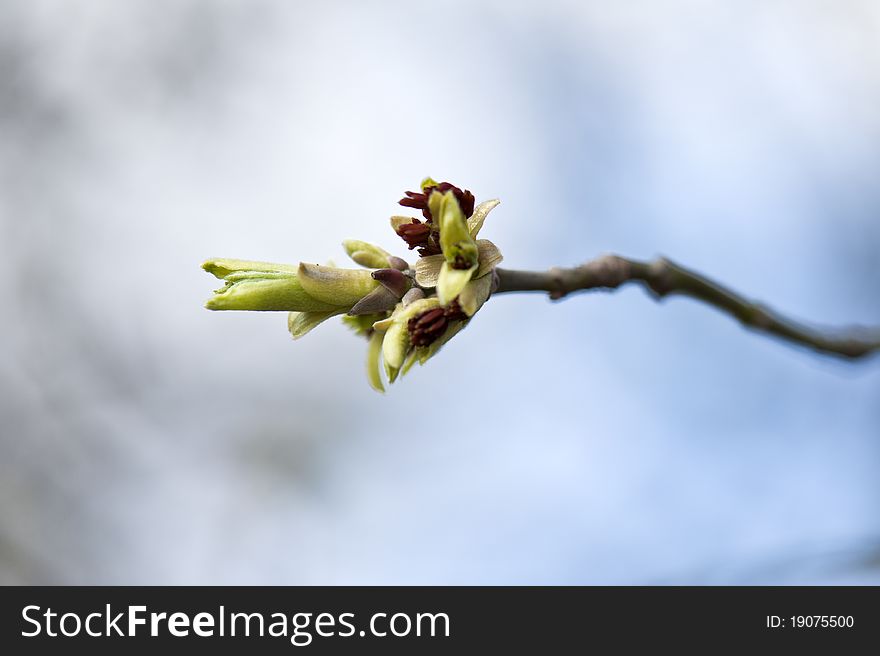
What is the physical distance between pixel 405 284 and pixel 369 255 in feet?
0.30

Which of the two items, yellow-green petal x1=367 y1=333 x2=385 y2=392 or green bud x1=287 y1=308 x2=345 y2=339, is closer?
green bud x1=287 y1=308 x2=345 y2=339

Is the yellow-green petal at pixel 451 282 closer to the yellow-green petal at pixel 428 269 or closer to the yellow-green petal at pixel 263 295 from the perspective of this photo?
the yellow-green petal at pixel 428 269

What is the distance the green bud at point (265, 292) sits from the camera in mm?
1480

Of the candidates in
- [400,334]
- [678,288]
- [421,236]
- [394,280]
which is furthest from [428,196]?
[678,288]

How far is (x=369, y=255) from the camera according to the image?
162 cm

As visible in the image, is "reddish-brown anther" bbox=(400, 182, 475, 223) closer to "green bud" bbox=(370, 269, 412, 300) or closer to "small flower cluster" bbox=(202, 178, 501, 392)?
"small flower cluster" bbox=(202, 178, 501, 392)

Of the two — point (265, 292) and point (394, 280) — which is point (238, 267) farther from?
point (394, 280)

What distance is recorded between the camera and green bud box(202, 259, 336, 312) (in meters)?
1.48

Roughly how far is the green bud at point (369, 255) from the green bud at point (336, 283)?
0.05 m

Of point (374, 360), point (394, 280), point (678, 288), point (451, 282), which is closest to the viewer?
point (451, 282)

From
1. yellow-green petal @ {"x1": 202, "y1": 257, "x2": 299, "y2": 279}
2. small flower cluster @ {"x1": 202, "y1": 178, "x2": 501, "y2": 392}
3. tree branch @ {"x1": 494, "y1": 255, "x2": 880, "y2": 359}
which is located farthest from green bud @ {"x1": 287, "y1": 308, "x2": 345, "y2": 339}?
tree branch @ {"x1": 494, "y1": 255, "x2": 880, "y2": 359}

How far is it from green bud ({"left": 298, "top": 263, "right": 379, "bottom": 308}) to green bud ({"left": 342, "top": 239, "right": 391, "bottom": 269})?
0.17 ft

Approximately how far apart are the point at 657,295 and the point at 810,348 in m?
0.63

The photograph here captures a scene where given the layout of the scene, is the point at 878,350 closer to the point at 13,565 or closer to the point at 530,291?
the point at 530,291
